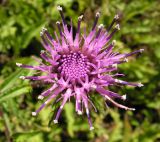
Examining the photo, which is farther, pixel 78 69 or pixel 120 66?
pixel 120 66

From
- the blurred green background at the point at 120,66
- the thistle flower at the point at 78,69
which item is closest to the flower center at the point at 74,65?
the thistle flower at the point at 78,69

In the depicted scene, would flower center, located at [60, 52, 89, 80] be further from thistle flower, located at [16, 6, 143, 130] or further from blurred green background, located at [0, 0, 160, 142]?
blurred green background, located at [0, 0, 160, 142]

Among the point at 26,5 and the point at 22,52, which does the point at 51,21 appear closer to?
the point at 26,5

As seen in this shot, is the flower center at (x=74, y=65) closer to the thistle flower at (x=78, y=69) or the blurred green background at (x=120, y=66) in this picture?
the thistle flower at (x=78, y=69)

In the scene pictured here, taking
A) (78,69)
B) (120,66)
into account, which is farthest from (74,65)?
(120,66)

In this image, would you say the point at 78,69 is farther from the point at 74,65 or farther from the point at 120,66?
the point at 120,66
